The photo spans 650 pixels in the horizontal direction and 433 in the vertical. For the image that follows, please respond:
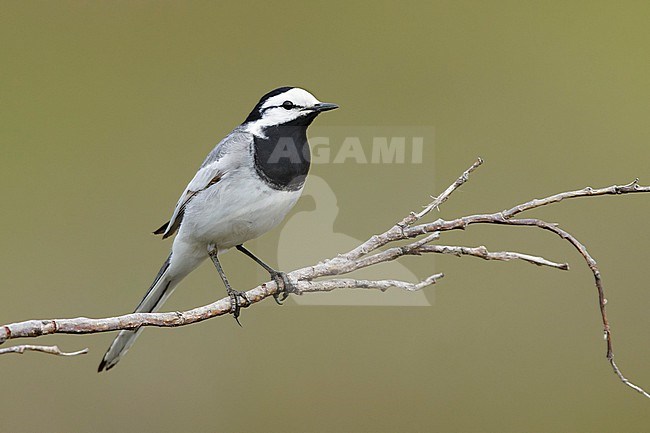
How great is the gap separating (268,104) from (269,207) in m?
0.19

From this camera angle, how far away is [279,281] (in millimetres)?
1438

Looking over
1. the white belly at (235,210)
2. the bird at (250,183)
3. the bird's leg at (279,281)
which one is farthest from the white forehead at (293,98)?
the bird's leg at (279,281)

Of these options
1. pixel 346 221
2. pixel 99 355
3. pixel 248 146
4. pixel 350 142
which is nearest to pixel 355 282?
pixel 248 146

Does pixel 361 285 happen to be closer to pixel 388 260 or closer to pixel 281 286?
pixel 388 260

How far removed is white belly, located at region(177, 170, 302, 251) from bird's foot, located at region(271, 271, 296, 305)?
90mm

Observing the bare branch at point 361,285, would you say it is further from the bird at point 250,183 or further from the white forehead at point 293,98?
the white forehead at point 293,98

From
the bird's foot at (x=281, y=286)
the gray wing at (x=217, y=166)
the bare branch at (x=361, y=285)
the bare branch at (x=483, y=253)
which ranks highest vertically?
the gray wing at (x=217, y=166)

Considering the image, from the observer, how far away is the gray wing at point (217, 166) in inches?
58.4

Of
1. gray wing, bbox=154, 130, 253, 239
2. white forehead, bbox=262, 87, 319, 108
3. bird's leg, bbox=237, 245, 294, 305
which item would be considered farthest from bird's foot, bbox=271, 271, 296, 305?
white forehead, bbox=262, 87, 319, 108

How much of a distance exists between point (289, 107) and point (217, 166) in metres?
0.18

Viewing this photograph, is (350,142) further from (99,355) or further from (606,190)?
(99,355)

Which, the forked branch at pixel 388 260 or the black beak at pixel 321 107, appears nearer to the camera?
the forked branch at pixel 388 260

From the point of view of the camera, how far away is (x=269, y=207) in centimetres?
145

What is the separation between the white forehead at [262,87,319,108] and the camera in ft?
4.81
